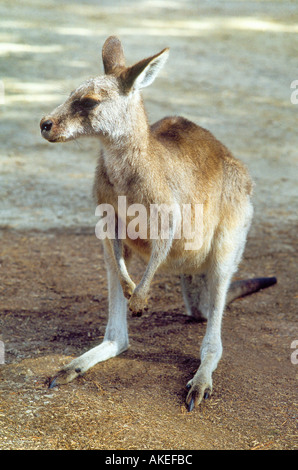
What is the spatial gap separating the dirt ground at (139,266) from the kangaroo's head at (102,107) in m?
1.36

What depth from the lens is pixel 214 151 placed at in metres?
4.24

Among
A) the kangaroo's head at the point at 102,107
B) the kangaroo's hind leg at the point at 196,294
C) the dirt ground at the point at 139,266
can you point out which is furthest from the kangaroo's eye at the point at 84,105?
the kangaroo's hind leg at the point at 196,294

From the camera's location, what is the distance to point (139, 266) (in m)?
5.72

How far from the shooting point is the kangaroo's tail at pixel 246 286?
4.94 m

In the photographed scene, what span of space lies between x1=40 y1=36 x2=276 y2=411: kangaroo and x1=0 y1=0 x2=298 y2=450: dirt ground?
0.21 metres

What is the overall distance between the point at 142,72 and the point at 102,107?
282 mm

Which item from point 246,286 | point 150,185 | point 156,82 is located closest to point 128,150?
point 150,185

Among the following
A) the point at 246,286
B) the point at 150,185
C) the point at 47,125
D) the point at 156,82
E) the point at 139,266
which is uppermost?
the point at 47,125

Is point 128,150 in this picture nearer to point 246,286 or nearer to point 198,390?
point 198,390

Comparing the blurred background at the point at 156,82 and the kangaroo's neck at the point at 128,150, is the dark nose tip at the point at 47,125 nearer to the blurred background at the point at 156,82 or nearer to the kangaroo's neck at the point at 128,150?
the kangaroo's neck at the point at 128,150

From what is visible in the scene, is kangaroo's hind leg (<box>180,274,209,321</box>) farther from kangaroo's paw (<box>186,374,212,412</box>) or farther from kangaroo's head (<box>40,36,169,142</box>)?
kangaroo's head (<box>40,36,169,142</box>)

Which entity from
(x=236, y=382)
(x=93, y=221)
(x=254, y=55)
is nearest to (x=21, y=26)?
(x=254, y=55)

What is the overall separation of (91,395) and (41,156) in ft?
18.1

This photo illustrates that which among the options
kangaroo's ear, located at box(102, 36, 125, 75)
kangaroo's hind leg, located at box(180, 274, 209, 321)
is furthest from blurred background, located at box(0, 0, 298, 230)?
kangaroo's ear, located at box(102, 36, 125, 75)
